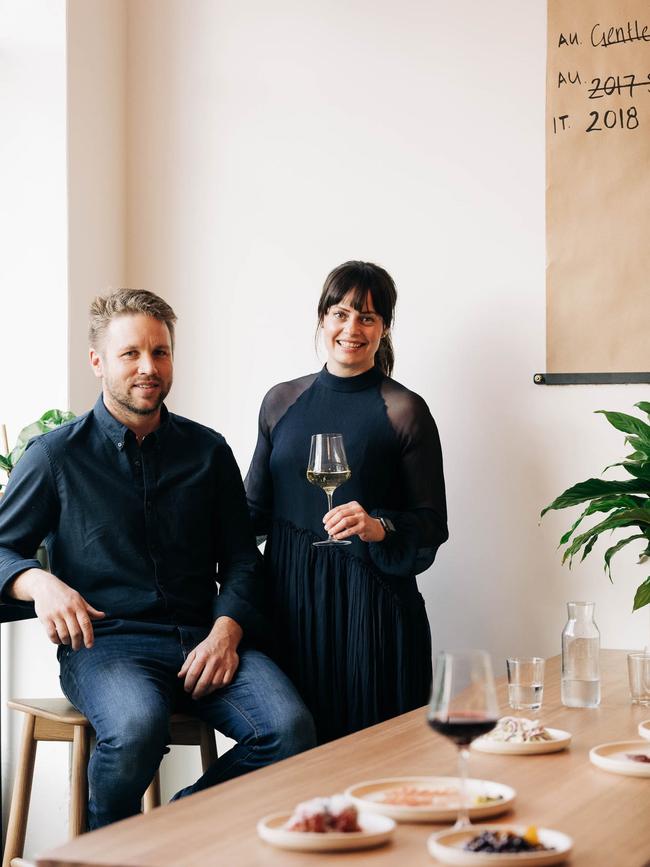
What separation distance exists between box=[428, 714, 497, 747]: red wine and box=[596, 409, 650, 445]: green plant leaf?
136 centimetres

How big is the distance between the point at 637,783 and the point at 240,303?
226 centimetres

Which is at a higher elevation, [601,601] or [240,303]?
[240,303]

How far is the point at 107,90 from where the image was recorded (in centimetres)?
354

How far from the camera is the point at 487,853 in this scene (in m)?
1.21

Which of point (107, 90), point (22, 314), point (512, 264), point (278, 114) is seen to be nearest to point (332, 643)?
point (512, 264)

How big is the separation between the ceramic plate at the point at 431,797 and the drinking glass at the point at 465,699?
14cm

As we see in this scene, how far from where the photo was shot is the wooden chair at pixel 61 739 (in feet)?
8.27

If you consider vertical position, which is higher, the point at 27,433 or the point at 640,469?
the point at 27,433

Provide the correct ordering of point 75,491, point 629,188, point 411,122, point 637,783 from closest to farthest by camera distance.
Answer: point 637,783 < point 75,491 < point 629,188 < point 411,122

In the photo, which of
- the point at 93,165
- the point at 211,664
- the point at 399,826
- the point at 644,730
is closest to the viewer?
the point at 399,826

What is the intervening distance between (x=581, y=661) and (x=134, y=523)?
1072mm

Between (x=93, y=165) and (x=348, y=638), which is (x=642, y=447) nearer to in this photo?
(x=348, y=638)

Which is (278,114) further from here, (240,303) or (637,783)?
(637,783)

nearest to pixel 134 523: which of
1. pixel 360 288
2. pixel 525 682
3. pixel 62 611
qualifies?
Answer: pixel 62 611
